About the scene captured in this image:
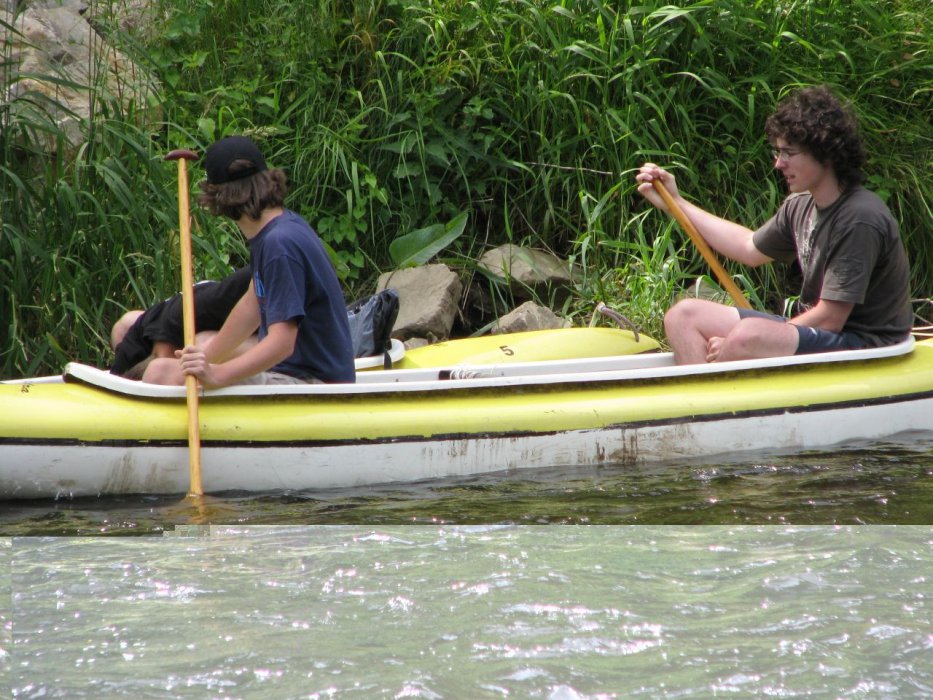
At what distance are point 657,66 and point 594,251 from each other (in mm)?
1121

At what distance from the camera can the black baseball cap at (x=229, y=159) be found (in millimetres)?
3871

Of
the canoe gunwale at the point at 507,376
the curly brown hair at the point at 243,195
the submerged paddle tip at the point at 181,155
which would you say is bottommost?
the canoe gunwale at the point at 507,376

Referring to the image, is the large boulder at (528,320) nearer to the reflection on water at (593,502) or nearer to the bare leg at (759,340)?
the bare leg at (759,340)

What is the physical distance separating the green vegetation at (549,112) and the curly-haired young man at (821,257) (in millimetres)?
1341

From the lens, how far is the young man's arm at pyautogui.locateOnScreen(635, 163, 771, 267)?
4.86m

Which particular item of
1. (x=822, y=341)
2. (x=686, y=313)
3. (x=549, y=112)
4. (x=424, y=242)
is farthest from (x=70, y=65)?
(x=822, y=341)

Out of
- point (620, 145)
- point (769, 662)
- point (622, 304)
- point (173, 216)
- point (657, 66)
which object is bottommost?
point (769, 662)

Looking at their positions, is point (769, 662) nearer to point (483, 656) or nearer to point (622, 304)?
point (483, 656)

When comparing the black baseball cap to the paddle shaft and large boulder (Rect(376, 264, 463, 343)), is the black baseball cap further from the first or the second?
large boulder (Rect(376, 264, 463, 343))

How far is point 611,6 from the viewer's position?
6.80 metres

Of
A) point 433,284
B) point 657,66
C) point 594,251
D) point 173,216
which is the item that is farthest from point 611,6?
point 173,216

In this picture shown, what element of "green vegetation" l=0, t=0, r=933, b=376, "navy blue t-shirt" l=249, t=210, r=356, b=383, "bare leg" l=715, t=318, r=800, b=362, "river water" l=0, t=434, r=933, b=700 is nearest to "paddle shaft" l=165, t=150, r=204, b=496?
"river water" l=0, t=434, r=933, b=700

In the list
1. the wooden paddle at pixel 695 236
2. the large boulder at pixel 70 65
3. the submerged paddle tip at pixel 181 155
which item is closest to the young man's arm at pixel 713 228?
the wooden paddle at pixel 695 236

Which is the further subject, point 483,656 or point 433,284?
point 433,284
